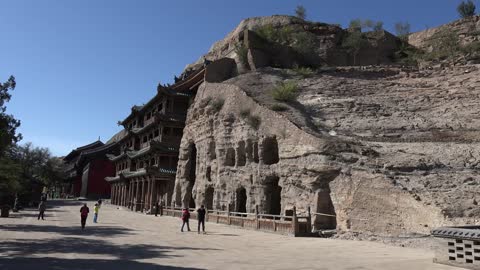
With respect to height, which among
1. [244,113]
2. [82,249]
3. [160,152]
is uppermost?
[244,113]

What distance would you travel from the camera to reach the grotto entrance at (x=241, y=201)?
1209 inches

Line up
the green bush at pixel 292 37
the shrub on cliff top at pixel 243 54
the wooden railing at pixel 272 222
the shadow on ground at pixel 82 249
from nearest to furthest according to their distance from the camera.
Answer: the shadow on ground at pixel 82 249 → the wooden railing at pixel 272 222 → the shrub on cliff top at pixel 243 54 → the green bush at pixel 292 37

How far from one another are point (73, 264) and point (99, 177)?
6282cm

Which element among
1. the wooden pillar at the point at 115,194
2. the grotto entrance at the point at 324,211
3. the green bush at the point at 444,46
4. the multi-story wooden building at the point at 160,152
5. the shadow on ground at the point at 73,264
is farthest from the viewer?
the wooden pillar at the point at 115,194

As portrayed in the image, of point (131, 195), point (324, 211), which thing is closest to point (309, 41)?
point (131, 195)

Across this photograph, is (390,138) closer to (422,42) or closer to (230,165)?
(230,165)

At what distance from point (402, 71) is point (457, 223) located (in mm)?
24392

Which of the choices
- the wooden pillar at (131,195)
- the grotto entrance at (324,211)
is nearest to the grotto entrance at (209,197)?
the grotto entrance at (324,211)

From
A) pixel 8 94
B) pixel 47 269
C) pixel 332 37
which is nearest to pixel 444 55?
pixel 332 37

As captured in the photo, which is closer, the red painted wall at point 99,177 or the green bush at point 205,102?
the green bush at point 205,102

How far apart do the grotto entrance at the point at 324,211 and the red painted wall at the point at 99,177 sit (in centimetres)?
5437

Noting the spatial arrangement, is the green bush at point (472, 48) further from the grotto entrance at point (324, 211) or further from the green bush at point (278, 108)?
the grotto entrance at point (324, 211)

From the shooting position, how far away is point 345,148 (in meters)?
22.5

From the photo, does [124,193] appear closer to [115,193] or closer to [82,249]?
[115,193]
